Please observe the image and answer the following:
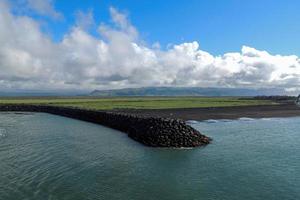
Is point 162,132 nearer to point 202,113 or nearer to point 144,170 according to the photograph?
point 144,170

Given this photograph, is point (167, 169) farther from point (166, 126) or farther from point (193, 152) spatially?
point (166, 126)

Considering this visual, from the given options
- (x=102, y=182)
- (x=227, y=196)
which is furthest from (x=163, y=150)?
(x=227, y=196)

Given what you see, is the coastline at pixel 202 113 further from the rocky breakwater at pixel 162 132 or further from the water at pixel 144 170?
the water at pixel 144 170

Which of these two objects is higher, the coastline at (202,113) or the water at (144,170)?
the coastline at (202,113)

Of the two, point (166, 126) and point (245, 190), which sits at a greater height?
point (166, 126)

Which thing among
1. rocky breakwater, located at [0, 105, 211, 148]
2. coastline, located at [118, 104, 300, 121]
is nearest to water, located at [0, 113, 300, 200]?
rocky breakwater, located at [0, 105, 211, 148]

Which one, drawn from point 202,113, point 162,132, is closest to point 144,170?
point 162,132

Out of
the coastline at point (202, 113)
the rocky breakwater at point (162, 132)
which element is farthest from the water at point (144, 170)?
the coastline at point (202, 113)

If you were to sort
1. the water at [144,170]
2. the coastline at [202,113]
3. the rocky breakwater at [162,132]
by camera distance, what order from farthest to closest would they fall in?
1. the coastline at [202,113]
2. the rocky breakwater at [162,132]
3. the water at [144,170]
